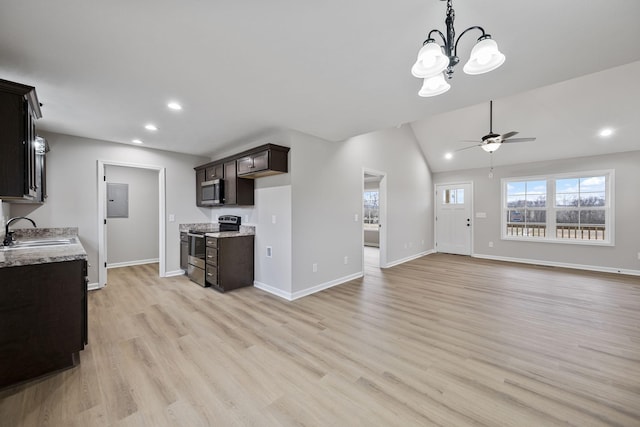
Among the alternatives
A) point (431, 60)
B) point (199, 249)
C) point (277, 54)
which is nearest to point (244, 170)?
point (199, 249)

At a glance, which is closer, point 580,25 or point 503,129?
point 580,25

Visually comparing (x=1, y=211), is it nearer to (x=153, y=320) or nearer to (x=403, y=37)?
(x=153, y=320)

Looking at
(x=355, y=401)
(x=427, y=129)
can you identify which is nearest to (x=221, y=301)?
(x=355, y=401)

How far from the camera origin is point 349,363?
211 centimetres

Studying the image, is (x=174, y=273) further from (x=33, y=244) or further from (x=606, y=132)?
(x=606, y=132)

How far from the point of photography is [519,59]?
6.30 ft

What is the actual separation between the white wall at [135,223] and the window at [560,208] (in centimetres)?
870

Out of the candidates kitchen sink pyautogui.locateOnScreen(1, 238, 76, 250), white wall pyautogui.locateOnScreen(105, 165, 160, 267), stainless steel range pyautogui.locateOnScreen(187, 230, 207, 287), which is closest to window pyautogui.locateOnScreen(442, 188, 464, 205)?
stainless steel range pyautogui.locateOnScreen(187, 230, 207, 287)

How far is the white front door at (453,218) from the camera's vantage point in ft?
23.0

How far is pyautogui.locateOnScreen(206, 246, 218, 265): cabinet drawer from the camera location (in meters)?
3.89

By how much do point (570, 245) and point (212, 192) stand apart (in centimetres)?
759

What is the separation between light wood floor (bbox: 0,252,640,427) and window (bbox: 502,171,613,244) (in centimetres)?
228

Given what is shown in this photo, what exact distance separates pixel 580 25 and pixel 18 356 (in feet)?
14.5

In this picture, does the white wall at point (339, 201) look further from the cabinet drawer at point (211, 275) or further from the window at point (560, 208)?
the window at point (560, 208)
